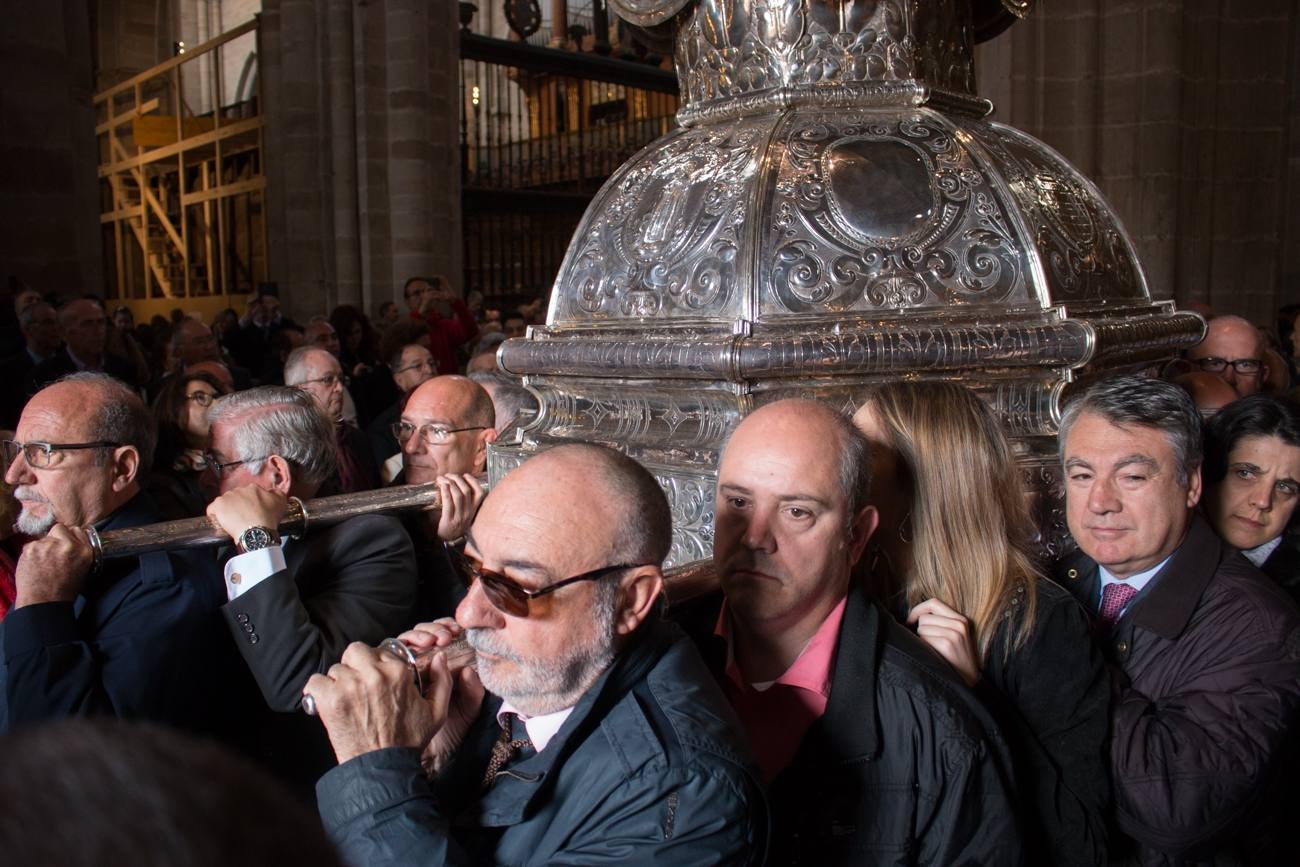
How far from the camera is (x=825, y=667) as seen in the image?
60.7 inches

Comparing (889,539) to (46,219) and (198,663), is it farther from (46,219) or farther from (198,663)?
(46,219)

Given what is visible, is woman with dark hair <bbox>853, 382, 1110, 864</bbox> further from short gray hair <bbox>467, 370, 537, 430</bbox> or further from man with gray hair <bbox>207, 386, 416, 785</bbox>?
short gray hair <bbox>467, 370, 537, 430</bbox>

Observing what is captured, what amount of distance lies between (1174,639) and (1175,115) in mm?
6385

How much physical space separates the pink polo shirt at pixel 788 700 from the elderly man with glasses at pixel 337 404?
2.44 metres

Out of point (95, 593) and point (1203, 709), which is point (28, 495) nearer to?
point (95, 593)

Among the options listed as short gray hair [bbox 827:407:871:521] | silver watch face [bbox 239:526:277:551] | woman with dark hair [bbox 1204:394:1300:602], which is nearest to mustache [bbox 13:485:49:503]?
silver watch face [bbox 239:526:277:551]

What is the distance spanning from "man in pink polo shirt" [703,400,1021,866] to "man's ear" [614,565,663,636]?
9.2 inches

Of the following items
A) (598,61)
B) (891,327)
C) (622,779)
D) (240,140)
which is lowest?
(622,779)

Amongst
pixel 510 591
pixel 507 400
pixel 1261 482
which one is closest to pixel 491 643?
pixel 510 591

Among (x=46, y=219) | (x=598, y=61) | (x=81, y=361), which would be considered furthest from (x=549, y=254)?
(x=81, y=361)

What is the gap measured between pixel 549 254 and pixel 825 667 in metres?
15.0

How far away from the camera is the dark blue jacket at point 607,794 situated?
1.21m

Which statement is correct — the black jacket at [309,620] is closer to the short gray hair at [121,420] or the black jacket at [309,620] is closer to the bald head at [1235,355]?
the short gray hair at [121,420]

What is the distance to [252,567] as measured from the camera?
6.64 ft
